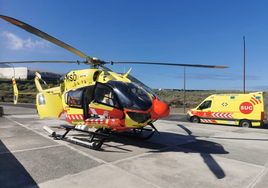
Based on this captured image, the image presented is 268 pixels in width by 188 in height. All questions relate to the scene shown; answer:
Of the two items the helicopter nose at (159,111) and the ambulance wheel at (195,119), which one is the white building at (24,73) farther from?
the helicopter nose at (159,111)

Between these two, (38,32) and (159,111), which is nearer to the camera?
(38,32)

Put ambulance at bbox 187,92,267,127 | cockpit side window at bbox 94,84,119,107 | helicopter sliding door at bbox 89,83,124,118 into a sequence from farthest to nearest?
ambulance at bbox 187,92,267,127 → cockpit side window at bbox 94,84,119,107 → helicopter sliding door at bbox 89,83,124,118

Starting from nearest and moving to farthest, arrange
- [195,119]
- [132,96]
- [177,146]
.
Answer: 1. [132,96]
2. [177,146]
3. [195,119]

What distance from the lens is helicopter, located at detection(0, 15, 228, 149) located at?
5793 mm

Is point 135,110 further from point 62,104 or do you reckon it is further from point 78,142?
point 62,104

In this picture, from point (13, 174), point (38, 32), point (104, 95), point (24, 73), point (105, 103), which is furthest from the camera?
point (24, 73)

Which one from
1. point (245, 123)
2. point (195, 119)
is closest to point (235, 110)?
point (245, 123)

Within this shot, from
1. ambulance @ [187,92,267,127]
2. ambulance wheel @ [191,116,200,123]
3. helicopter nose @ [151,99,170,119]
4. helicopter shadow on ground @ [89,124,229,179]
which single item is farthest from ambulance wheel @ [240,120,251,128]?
helicopter nose @ [151,99,170,119]

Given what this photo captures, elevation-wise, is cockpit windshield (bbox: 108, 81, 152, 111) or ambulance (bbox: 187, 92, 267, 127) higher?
cockpit windshield (bbox: 108, 81, 152, 111)

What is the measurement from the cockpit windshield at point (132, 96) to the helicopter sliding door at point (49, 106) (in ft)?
12.2

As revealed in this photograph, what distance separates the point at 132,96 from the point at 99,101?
1.37 m

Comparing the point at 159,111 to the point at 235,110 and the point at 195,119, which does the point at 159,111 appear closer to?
the point at 235,110

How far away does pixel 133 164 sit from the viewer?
16.4ft

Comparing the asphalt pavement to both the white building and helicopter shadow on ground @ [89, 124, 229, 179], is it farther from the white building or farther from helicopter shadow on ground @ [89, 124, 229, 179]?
the white building
